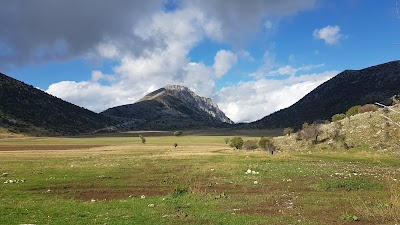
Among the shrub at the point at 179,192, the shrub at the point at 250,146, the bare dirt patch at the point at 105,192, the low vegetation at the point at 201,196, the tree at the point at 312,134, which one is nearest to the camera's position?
the low vegetation at the point at 201,196

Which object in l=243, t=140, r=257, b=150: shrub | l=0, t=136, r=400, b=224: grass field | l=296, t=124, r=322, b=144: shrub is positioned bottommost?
l=0, t=136, r=400, b=224: grass field

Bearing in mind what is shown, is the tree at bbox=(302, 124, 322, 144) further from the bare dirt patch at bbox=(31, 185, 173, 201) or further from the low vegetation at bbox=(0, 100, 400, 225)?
the bare dirt patch at bbox=(31, 185, 173, 201)

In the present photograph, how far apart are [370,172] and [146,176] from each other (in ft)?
78.7

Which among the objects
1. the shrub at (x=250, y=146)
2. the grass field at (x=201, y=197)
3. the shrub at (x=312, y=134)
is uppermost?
the shrub at (x=312, y=134)

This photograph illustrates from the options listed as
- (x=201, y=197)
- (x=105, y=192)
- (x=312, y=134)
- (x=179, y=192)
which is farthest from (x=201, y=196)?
(x=312, y=134)

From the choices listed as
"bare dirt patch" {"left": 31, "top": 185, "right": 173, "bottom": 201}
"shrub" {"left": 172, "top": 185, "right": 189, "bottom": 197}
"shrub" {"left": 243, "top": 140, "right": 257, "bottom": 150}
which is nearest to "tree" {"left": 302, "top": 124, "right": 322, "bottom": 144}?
"shrub" {"left": 243, "top": 140, "right": 257, "bottom": 150}

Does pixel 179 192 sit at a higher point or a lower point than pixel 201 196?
higher

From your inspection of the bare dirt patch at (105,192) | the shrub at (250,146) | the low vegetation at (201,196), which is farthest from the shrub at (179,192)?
the shrub at (250,146)

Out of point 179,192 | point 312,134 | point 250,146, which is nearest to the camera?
point 179,192

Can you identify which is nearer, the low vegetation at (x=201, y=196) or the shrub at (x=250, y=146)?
the low vegetation at (x=201, y=196)

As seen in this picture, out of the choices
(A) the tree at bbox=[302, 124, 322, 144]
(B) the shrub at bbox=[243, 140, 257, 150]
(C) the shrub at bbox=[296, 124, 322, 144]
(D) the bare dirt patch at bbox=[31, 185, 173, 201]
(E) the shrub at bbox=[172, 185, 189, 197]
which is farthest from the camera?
(B) the shrub at bbox=[243, 140, 257, 150]

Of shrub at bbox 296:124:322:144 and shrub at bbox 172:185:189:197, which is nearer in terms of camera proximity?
shrub at bbox 172:185:189:197

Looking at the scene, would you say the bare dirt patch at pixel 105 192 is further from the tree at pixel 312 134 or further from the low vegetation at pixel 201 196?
the tree at pixel 312 134

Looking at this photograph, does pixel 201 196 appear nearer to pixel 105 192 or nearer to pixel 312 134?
pixel 105 192
